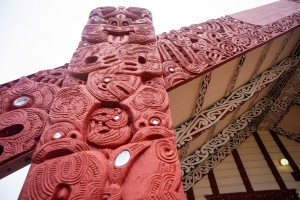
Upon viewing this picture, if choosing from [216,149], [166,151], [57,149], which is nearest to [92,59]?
[57,149]

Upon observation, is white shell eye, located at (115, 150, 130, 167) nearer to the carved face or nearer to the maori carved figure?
the maori carved figure

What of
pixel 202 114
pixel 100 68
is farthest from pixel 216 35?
pixel 100 68

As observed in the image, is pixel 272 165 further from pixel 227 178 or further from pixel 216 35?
pixel 216 35

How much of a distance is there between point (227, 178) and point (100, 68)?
3202mm

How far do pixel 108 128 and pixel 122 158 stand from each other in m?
0.24

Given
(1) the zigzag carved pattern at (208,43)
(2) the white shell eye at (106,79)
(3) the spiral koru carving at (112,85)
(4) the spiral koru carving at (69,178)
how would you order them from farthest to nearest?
1. (1) the zigzag carved pattern at (208,43)
2. (2) the white shell eye at (106,79)
3. (3) the spiral koru carving at (112,85)
4. (4) the spiral koru carving at (69,178)

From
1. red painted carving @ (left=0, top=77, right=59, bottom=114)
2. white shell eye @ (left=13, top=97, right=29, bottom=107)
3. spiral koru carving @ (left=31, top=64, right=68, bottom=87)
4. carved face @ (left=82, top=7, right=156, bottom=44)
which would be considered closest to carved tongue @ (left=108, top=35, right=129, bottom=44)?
carved face @ (left=82, top=7, right=156, bottom=44)

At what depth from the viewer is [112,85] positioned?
1.66 m

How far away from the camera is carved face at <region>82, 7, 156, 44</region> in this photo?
2213 mm

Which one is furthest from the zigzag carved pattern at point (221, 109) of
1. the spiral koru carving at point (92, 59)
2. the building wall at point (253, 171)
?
the building wall at point (253, 171)

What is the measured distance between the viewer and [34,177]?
111 cm

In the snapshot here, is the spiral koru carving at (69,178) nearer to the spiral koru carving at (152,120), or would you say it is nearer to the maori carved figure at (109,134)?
the maori carved figure at (109,134)

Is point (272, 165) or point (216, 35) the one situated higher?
point (216, 35)

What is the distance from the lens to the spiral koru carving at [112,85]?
1.58 meters
